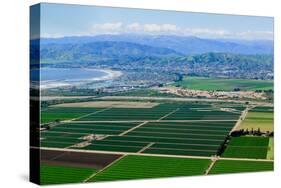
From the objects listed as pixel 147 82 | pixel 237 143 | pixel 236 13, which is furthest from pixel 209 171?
pixel 236 13

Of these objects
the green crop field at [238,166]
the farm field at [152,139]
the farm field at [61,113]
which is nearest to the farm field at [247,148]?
the farm field at [152,139]

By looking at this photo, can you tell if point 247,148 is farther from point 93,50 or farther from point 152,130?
point 93,50

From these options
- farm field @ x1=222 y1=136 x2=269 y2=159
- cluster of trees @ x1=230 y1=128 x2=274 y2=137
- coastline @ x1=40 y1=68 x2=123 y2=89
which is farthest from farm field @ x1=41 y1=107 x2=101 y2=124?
cluster of trees @ x1=230 y1=128 x2=274 y2=137

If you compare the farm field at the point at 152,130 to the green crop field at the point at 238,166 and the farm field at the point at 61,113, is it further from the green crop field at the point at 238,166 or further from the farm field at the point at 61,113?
the green crop field at the point at 238,166

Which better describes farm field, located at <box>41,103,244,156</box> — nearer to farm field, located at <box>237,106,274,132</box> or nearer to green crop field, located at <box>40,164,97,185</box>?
farm field, located at <box>237,106,274,132</box>

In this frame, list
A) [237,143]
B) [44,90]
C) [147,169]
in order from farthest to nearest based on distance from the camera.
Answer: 1. [237,143]
2. [147,169]
3. [44,90]

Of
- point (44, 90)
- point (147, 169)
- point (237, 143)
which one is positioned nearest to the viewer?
point (44, 90)

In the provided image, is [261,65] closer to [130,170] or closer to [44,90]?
[130,170]
